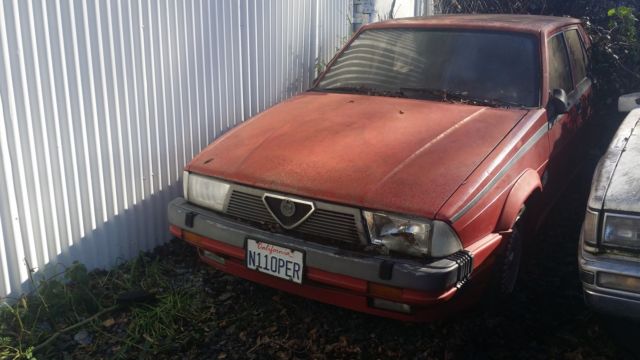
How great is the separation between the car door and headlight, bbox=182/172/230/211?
6.83 feet

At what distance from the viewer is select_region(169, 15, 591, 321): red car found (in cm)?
260

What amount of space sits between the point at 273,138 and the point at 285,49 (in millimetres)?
2157

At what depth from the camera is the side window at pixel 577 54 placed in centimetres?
452

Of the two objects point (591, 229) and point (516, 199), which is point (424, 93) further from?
point (591, 229)

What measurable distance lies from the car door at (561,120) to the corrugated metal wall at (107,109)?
7.88 feet

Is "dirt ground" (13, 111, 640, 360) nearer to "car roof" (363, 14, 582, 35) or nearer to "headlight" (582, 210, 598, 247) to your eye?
"headlight" (582, 210, 598, 247)

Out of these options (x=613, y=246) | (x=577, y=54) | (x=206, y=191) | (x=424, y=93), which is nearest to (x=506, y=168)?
(x=613, y=246)

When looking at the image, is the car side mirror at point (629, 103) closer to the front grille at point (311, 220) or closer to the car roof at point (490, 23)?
the car roof at point (490, 23)

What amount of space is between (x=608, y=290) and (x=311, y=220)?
140cm

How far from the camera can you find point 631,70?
6004mm

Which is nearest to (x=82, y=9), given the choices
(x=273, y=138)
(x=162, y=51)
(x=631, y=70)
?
(x=162, y=51)

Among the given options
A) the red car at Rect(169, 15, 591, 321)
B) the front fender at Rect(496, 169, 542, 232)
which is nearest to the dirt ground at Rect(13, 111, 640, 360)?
the red car at Rect(169, 15, 591, 321)

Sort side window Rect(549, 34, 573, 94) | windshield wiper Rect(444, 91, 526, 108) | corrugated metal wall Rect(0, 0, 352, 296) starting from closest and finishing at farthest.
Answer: corrugated metal wall Rect(0, 0, 352, 296) → windshield wiper Rect(444, 91, 526, 108) → side window Rect(549, 34, 573, 94)

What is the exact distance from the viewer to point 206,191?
3215 millimetres
